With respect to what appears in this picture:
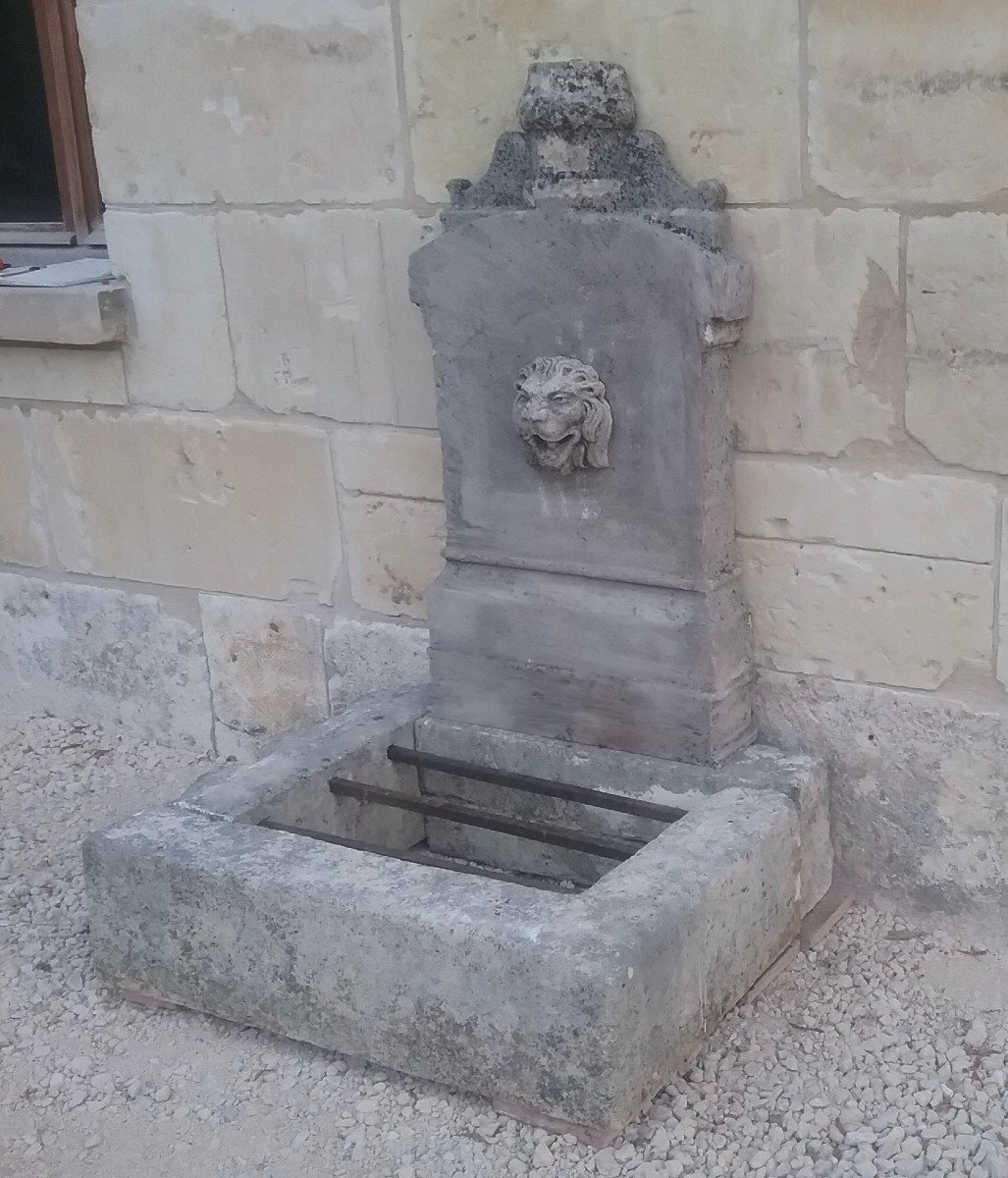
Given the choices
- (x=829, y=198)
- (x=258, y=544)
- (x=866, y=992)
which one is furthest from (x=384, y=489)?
(x=866, y=992)

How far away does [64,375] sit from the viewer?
3.76m

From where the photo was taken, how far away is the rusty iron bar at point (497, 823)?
268cm

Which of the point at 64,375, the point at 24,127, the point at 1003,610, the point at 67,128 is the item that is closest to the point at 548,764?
the point at 1003,610

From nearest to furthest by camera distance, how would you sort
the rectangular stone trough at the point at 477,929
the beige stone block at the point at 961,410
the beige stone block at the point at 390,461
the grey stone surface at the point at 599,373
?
the rectangular stone trough at the point at 477,929
the beige stone block at the point at 961,410
the grey stone surface at the point at 599,373
the beige stone block at the point at 390,461

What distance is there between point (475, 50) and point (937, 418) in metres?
1.16

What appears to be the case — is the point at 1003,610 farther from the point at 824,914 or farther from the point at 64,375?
the point at 64,375

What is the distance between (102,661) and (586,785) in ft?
5.35

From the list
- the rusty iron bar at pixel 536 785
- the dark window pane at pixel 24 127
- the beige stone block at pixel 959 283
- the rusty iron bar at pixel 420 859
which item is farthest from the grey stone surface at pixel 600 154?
the dark window pane at pixel 24 127

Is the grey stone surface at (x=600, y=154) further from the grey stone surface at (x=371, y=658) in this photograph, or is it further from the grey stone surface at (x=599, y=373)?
the grey stone surface at (x=371, y=658)

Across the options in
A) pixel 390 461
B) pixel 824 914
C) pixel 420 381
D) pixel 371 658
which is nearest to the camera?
pixel 824 914

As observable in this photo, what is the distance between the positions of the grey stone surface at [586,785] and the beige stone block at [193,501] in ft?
2.06

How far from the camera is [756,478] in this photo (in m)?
2.83

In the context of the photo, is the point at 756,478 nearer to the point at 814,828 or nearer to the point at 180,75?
the point at 814,828

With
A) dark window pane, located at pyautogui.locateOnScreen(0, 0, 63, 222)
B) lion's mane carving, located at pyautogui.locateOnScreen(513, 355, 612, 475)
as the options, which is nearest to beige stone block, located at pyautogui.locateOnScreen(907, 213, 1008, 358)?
lion's mane carving, located at pyautogui.locateOnScreen(513, 355, 612, 475)
